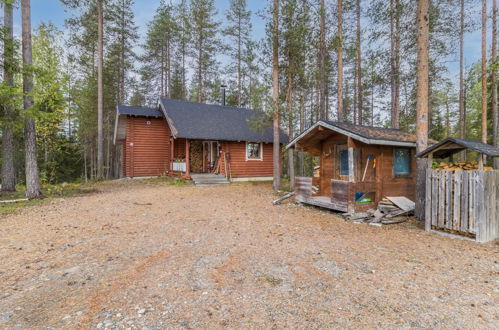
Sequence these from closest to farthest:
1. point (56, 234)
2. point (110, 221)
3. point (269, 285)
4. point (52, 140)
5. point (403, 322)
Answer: point (403, 322)
point (269, 285)
point (56, 234)
point (110, 221)
point (52, 140)

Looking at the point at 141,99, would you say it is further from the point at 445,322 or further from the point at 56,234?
the point at 445,322

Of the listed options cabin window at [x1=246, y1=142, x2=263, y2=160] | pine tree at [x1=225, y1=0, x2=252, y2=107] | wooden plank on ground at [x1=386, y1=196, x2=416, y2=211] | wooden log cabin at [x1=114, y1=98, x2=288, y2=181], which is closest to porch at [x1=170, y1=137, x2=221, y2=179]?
wooden log cabin at [x1=114, y1=98, x2=288, y2=181]

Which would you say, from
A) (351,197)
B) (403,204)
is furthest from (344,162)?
(403,204)

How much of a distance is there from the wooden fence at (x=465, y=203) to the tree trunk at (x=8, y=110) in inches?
522

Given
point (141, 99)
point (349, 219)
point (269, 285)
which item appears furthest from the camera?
point (141, 99)

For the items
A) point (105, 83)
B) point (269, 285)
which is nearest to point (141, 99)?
point (105, 83)

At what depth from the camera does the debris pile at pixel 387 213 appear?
21.7 ft

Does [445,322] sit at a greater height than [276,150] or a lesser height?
lesser

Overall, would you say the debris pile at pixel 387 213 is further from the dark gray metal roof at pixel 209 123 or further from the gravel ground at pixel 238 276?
the dark gray metal roof at pixel 209 123

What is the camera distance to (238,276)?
11.0 feet

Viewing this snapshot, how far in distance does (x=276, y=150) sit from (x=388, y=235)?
25.1 feet

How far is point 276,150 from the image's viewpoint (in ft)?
41.1

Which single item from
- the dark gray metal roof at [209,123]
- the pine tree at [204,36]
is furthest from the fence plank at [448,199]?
the pine tree at [204,36]

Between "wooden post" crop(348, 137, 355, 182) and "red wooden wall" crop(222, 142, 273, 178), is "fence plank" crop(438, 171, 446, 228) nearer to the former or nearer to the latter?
"wooden post" crop(348, 137, 355, 182)
